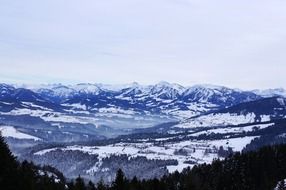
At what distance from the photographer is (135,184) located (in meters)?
71.6

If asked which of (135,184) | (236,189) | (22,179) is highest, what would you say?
(22,179)

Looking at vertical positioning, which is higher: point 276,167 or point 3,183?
point 3,183

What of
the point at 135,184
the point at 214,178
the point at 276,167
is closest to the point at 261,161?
the point at 276,167

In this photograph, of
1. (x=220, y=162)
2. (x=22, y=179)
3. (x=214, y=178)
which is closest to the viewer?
(x=22, y=179)

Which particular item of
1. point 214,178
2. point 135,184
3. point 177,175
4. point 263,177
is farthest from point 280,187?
point 135,184

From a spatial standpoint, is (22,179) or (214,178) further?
(214,178)

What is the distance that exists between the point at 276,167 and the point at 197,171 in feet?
107

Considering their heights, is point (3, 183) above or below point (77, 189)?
above

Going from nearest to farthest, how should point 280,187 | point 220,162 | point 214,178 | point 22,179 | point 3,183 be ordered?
1. point 3,183
2. point 22,179
3. point 280,187
4. point 214,178
5. point 220,162

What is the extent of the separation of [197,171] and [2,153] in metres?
159

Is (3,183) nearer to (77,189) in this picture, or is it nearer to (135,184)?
(77,189)

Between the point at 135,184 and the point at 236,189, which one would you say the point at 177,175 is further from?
the point at 135,184

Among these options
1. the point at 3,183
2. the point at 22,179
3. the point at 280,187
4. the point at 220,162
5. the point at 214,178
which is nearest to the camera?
the point at 3,183

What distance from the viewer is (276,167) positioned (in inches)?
6462
